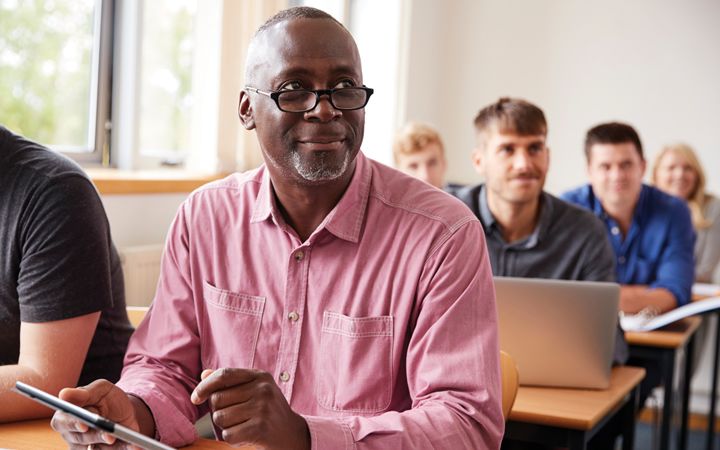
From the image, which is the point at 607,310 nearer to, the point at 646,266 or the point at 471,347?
the point at 471,347

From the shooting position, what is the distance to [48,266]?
63.6 inches

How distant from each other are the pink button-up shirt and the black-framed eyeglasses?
159mm

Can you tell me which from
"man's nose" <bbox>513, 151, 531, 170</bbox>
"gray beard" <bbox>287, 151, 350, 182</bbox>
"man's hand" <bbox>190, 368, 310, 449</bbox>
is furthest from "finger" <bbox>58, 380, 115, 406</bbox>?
"man's nose" <bbox>513, 151, 531, 170</bbox>

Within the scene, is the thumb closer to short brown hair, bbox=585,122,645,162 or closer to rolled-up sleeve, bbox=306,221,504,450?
rolled-up sleeve, bbox=306,221,504,450

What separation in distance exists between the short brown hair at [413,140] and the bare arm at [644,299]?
3.76 feet

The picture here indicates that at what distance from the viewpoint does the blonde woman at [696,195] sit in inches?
205

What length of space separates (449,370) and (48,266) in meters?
0.72

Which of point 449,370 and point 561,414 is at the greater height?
point 449,370

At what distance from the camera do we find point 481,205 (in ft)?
9.50

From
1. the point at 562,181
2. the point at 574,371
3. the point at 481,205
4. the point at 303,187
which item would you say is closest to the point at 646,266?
the point at 481,205

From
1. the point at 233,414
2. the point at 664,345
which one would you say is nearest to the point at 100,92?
the point at 664,345

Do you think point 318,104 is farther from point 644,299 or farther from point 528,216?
point 644,299

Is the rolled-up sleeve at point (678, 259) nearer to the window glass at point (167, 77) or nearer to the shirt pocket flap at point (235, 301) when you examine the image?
the window glass at point (167, 77)

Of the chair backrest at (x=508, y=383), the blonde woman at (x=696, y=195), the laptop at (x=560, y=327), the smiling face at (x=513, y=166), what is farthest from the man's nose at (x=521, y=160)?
the blonde woman at (x=696, y=195)
